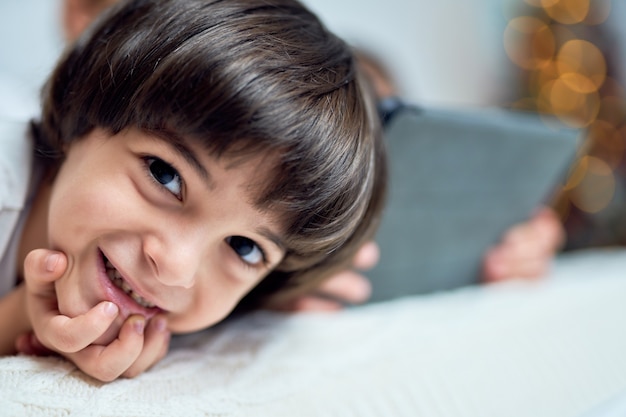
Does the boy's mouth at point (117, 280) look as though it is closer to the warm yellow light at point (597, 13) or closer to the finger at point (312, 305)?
the finger at point (312, 305)

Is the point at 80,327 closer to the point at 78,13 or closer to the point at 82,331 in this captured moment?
the point at 82,331

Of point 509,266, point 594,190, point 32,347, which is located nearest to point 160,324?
point 32,347

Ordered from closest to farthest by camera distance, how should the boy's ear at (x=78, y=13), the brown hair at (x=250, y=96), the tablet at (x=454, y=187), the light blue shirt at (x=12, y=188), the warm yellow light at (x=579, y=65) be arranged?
the brown hair at (x=250, y=96)
the light blue shirt at (x=12, y=188)
the tablet at (x=454, y=187)
the boy's ear at (x=78, y=13)
the warm yellow light at (x=579, y=65)

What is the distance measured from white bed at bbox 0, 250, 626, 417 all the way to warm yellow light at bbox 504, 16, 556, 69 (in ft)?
4.07

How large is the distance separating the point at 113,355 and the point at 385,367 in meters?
0.30

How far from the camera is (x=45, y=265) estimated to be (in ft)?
1.51

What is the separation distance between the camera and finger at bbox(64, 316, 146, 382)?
1.51 ft

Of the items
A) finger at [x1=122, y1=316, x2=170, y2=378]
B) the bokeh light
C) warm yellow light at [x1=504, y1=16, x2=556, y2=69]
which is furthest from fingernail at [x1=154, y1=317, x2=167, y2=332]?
warm yellow light at [x1=504, y1=16, x2=556, y2=69]

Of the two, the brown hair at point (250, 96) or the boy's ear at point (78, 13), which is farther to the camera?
the boy's ear at point (78, 13)

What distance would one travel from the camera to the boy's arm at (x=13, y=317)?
54 cm

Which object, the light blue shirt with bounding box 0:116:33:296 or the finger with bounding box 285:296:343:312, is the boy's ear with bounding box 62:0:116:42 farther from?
the finger with bounding box 285:296:343:312

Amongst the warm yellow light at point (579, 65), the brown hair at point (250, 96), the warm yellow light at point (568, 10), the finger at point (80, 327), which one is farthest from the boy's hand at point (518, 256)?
the warm yellow light at point (568, 10)

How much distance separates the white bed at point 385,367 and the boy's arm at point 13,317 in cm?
8

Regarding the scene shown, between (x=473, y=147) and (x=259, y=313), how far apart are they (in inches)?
16.1
